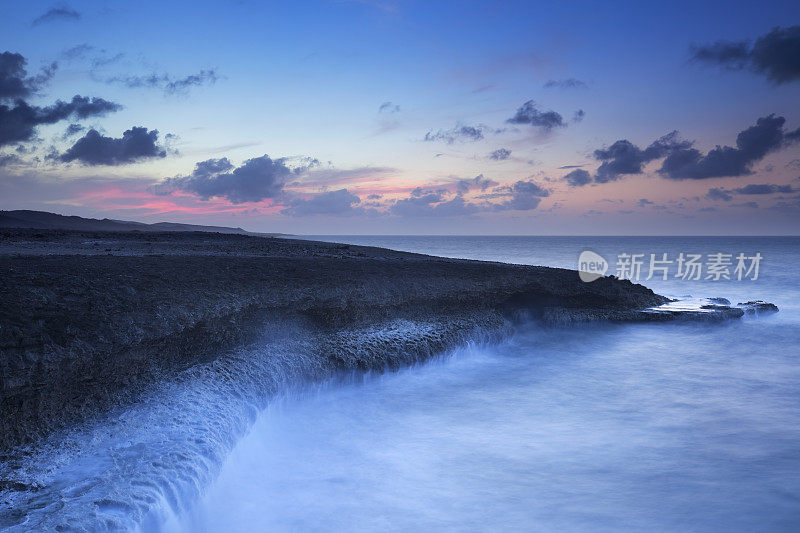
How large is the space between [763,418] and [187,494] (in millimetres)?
9436

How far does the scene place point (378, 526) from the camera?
5848 mm

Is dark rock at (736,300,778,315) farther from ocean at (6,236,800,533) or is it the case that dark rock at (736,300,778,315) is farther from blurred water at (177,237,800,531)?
ocean at (6,236,800,533)

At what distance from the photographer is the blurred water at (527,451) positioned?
6082 millimetres

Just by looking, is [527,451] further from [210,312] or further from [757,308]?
[757,308]

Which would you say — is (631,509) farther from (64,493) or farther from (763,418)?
(64,493)

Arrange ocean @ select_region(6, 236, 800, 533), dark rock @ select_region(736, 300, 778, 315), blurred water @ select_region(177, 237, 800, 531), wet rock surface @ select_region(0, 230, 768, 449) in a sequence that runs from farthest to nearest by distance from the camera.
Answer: dark rock @ select_region(736, 300, 778, 315), blurred water @ select_region(177, 237, 800, 531), wet rock surface @ select_region(0, 230, 768, 449), ocean @ select_region(6, 236, 800, 533)

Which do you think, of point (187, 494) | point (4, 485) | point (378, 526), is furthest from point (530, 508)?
point (4, 485)

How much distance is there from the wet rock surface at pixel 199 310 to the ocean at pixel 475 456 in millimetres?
648

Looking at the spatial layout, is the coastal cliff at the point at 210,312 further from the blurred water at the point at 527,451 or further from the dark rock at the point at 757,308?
the dark rock at the point at 757,308

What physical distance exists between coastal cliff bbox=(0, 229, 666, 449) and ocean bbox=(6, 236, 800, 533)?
612 mm

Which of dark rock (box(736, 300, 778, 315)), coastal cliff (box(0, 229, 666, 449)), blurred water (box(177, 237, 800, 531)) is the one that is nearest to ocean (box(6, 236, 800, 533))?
blurred water (box(177, 237, 800, 531))

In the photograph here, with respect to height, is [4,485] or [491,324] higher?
[491,324]

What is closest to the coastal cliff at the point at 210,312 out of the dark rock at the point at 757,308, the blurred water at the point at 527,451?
the blurred water at the point at 527,451

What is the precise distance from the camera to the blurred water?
239 inches
